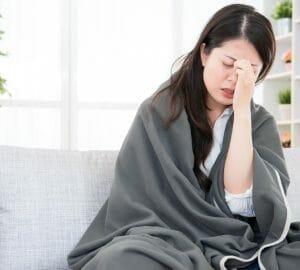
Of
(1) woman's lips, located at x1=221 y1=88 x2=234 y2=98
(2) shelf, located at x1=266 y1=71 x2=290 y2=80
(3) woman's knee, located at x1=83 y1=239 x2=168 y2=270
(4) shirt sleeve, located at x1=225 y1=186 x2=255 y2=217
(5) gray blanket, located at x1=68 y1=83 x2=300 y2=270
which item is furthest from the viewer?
(2) shelf, located at x1=266 y1=71 x2=290 y2=80

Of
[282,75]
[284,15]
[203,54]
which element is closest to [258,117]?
[203,54]

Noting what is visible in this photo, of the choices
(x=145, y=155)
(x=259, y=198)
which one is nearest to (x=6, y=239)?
(x=145, y=155)

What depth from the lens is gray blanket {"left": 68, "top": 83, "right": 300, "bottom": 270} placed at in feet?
5.00

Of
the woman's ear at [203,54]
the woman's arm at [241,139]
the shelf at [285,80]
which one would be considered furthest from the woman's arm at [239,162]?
the shelf at [285,80]

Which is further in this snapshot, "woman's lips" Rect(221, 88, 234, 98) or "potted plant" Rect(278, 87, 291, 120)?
"potted plant" Rect(278, 87, 291, 120)

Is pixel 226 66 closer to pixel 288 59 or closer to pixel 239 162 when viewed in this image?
pixel 239 162

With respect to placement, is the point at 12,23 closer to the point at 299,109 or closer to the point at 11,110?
the point at 11,110

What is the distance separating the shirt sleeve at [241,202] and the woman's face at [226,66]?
280 mm

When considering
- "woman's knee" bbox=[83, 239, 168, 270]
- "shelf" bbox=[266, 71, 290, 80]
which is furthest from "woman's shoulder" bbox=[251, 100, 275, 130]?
"shelf" bbox=[266, 71, 290, 80]

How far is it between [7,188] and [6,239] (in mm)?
151

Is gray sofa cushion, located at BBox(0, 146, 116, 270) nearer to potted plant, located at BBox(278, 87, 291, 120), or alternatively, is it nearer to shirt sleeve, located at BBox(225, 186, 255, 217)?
shirt sleeve, located at BBox(225, 186, 255, 217)

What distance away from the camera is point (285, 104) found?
15.4 feet

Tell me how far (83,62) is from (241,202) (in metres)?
3.43

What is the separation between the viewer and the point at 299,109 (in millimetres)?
4469
